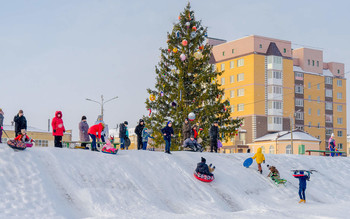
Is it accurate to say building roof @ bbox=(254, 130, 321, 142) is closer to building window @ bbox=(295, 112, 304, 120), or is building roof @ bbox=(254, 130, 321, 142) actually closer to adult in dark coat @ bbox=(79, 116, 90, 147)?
building window @ bbox=(295, 112, 304, 120)

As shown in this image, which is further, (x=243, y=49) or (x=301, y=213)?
(x=243, y=49)

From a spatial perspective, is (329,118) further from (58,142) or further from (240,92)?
(58,142)

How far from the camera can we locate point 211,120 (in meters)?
36.8

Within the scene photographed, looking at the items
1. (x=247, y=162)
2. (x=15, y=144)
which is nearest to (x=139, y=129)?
(x=247, y=162)

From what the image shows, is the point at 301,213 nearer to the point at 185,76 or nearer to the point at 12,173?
the point at 12,173

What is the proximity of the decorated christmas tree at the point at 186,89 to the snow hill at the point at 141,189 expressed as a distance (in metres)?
11.9

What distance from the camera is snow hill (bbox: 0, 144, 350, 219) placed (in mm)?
15797

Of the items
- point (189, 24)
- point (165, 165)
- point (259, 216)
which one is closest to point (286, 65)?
point (189, 24)

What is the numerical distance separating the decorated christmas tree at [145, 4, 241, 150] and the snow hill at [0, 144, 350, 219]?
11853mm

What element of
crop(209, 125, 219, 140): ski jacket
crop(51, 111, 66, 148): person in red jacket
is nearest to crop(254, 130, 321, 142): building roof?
crop(209, 125, 219, 140): ski jacket

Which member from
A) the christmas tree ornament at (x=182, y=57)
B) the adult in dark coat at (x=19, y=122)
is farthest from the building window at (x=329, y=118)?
the adult in dark coat at (x=19, y=122)

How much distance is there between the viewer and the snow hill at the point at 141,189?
15.8 metres

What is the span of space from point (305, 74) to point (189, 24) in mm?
51514

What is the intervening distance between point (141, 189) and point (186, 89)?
19.3 meters
